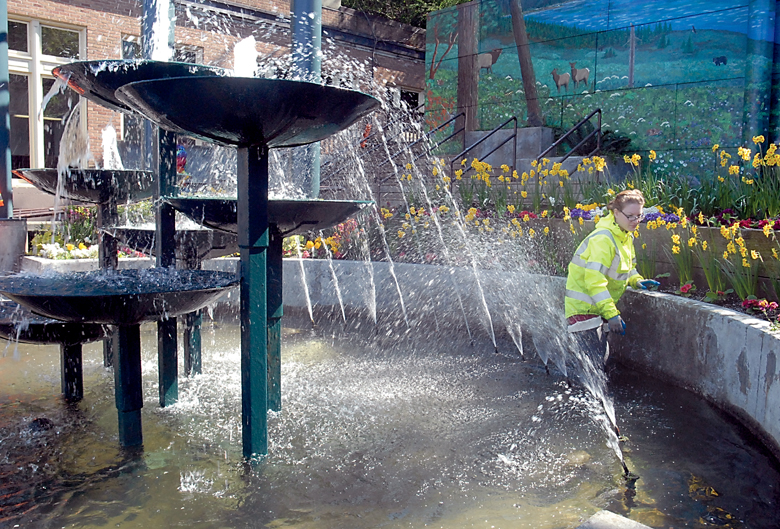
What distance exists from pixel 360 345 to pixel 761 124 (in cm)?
917

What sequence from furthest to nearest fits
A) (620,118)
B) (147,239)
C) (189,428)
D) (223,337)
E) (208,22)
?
1. (208,22)
2. (620,118)
3. (223,337)
4. (147,239)
5. (189,428)

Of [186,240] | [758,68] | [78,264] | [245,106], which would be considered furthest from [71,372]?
[758,68]

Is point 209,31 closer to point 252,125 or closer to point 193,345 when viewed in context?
point 193,345

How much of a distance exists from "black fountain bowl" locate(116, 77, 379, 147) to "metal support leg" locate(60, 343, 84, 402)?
1.79 meters

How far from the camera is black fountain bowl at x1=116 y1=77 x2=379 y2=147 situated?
2.64 meters

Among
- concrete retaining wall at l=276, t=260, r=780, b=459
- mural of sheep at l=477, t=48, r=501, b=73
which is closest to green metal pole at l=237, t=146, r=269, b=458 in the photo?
concrete retaining wall at l=276, t=260, r=780, b=459

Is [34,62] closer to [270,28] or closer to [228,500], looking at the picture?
[270,28]

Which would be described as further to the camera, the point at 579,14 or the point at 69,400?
the point at 579,14

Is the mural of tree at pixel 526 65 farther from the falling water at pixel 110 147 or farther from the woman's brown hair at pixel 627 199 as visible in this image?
the woman's brown hair at pixel 627 199

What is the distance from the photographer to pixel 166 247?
4.08 metres

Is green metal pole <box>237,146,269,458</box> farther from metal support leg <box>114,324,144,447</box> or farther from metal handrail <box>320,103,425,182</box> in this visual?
metal handrail <box>320,103,425,182</box>

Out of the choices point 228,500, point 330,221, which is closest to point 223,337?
point 330,221

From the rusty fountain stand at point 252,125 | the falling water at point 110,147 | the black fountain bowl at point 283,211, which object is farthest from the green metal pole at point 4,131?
the rusty fountain stand at point 252,125

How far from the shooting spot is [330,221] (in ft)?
12.5
